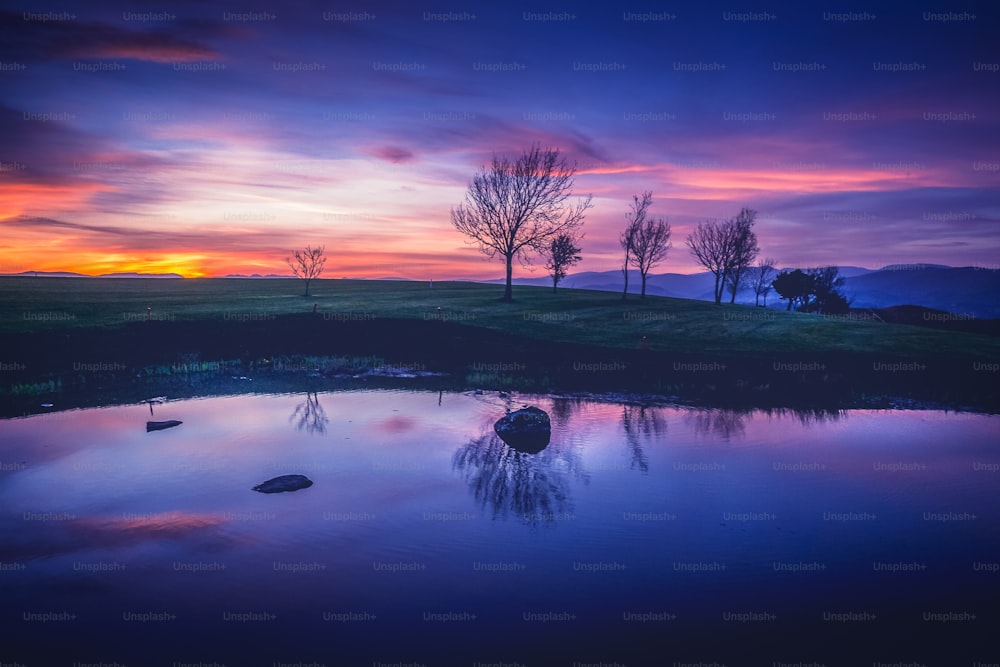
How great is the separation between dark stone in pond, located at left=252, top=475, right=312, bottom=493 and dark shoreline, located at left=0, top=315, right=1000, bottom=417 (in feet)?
45.4

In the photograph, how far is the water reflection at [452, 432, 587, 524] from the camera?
552 inches

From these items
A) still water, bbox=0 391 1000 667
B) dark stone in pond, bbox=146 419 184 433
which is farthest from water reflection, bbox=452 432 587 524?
dark stone in pond, bbox=146 419 184 433

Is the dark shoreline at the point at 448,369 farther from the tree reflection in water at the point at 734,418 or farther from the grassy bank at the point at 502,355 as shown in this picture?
the tree reflection in water at the point at 734,418

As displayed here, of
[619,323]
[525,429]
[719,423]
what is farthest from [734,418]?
[619,323]

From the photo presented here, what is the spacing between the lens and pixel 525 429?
20141mm

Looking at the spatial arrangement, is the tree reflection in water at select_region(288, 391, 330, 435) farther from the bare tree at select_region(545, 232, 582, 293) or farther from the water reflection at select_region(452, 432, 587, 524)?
the bare tree at select_region(545, 232, 582, 293)

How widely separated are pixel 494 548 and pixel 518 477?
4.43 metres

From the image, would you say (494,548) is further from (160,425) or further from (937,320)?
(937,320)

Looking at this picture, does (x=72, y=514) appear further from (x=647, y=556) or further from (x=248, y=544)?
(x=647, y=556)

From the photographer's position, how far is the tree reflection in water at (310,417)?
21.2 meters

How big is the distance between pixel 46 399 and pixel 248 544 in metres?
20.4

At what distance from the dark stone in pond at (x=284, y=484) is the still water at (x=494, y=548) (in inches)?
10.5

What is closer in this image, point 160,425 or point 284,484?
point 284,484

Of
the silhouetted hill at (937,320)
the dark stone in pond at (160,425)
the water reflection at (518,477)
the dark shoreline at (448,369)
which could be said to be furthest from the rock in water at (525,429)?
the silhouetted hill at (937,320)
